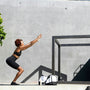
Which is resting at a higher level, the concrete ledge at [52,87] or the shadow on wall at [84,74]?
the concrete ledge at [52,87]

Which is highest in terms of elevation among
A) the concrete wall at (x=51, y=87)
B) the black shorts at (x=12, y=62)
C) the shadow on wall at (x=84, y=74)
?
the black shorts at (x=12, y=62)

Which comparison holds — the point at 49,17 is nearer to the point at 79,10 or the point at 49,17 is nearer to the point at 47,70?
the point at 79,10

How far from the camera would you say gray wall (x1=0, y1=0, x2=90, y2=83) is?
13.0 m

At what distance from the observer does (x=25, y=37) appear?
12992 millimetres

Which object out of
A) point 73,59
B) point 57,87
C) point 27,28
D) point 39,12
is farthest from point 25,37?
point 57,87

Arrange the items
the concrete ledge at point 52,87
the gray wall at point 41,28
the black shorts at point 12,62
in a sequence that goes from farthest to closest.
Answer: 1. the gray wall at point 41,28
2. the black shorts at point 12,62
3. the concrete ledge at point 52,87

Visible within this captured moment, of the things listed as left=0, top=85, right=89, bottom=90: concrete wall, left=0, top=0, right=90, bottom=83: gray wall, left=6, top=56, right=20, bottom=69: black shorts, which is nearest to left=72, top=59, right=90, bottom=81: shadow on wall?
left=0, top=0, right=90, bottom=83: gray wall

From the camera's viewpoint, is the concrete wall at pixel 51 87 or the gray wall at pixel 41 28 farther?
the gray wall at pixel 41 28

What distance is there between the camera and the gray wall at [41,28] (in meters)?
13.0

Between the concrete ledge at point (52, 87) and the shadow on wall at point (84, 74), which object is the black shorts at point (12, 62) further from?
the shadow on wall at point (84, 74)

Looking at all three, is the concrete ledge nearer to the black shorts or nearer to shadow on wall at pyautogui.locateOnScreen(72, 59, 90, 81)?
the black shorts

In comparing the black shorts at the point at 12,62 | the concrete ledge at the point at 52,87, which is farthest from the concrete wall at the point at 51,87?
the black shorts at the point at 12,62

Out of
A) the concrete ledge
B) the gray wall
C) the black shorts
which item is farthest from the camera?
the gray wall

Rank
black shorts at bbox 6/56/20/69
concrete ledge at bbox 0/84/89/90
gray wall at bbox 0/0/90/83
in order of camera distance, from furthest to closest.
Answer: gray wall at bbox 0/0/90/83, black shorts at bbox 6/56/20/69, concrete ledge at bbox 0/84/89/90
